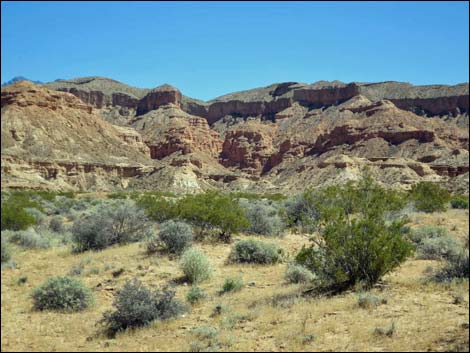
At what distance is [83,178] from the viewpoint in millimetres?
74625

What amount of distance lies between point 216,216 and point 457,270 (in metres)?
12.3

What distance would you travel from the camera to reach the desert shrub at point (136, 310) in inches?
357

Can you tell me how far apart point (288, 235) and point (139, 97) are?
17687cm

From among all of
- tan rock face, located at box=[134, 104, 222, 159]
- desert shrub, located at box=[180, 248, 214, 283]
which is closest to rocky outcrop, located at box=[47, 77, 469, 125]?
tan rock face, located at box=[134, 104, 222, 159]

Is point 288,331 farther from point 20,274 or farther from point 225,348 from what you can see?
point 20,274

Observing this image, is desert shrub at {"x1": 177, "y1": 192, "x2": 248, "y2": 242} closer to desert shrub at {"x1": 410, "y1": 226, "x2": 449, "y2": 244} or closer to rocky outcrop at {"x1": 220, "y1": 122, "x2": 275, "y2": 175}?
desert shrub at {"x1": 410, "y1": 226, "x2": 449, "y2": 244}

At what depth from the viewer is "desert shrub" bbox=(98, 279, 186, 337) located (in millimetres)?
9070

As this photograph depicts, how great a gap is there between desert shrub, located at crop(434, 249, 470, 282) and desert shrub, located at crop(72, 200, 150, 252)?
11.6m

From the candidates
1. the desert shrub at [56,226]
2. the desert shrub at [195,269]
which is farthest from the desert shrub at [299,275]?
the desert shrub at [56,226]

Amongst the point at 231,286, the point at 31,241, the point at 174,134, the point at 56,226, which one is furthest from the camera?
the point at 174,134

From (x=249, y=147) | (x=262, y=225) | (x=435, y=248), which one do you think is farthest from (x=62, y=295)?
(x=249, y=147)

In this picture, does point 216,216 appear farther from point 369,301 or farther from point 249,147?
point 249,147

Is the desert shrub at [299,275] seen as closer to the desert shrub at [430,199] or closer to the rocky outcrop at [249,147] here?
the desert shrub at [430,199]

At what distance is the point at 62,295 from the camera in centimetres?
986
